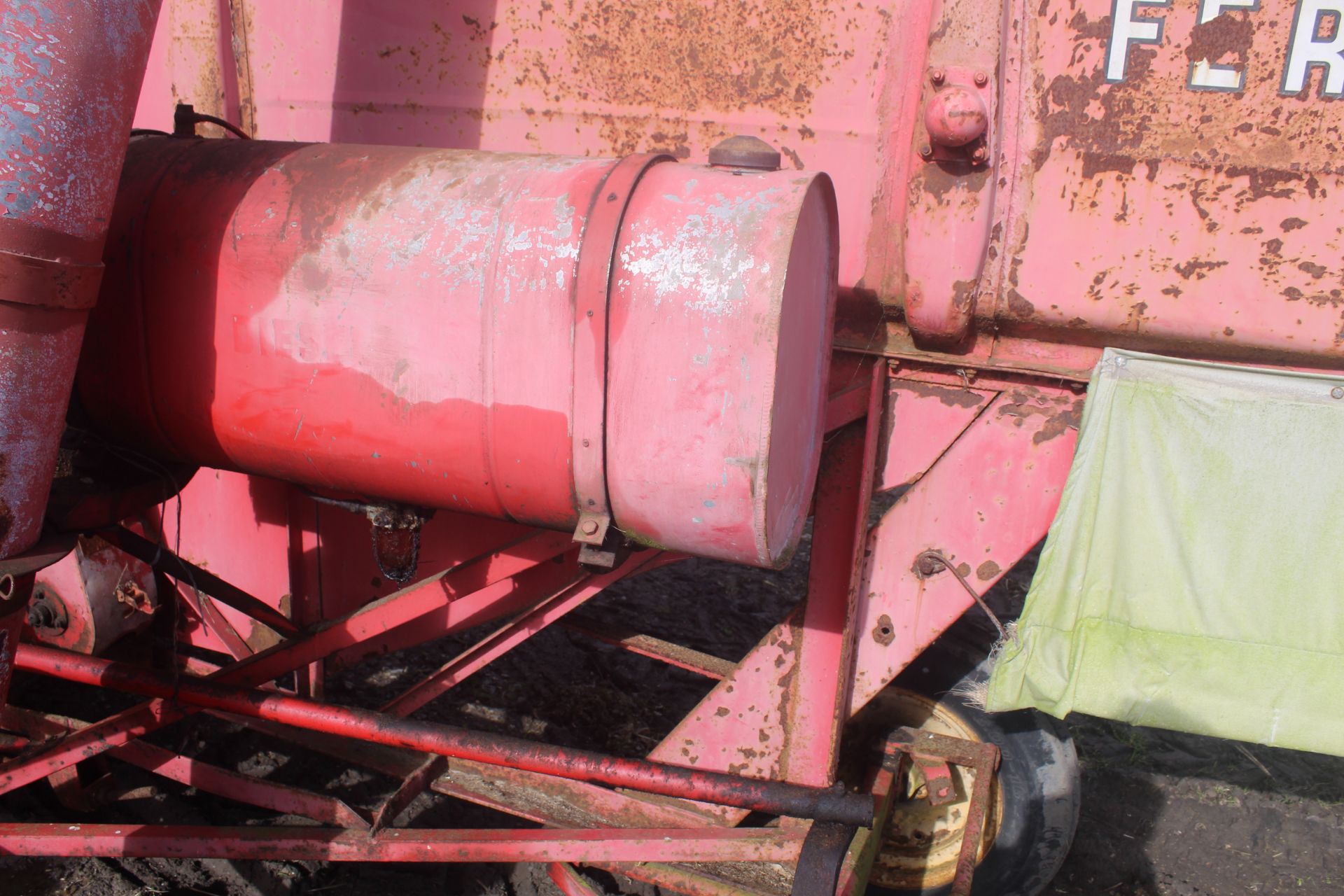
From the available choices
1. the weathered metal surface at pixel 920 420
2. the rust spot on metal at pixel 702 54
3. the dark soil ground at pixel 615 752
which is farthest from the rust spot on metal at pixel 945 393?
the dark soil ground at pixel 615 752

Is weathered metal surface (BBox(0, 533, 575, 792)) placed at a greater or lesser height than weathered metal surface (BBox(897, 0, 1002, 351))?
lesser

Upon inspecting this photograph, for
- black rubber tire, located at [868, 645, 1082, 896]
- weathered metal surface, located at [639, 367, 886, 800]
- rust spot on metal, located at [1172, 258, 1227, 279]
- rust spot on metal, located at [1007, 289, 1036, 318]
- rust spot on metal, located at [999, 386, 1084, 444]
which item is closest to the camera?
rust spot on metal, located at [1172, 258, 1227, 279]

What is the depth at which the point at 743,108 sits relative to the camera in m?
2.10

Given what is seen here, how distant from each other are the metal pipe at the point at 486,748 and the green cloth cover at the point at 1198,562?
0.63m

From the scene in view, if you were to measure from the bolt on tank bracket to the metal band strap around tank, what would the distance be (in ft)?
1.88

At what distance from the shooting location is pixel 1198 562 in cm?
205

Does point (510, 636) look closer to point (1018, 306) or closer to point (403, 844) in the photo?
point (403, 844)

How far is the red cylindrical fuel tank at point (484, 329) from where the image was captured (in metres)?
1.60

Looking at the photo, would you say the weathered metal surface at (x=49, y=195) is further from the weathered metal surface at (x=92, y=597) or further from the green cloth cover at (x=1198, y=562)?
the green cloth cover at (x=1198, y=562)

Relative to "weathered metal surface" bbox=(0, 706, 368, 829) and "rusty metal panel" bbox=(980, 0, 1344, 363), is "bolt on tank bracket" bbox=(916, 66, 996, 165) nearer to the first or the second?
"rusty metal panel" bbox=(980, 0, 1344, 363)

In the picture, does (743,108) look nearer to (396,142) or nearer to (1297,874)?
(396,142)

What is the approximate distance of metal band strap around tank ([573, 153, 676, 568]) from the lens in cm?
162

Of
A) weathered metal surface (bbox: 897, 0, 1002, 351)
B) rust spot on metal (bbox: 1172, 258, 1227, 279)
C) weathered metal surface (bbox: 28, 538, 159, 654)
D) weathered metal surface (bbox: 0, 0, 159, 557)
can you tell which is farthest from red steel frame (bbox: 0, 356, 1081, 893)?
weathered metal surface (bbox: 0, 0, 159, 557)

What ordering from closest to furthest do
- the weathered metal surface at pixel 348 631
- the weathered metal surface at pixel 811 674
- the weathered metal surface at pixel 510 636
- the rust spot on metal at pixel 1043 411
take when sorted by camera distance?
the rust spot on metal at pixel 1043 411, the weathered metal surface at pixel 811 674, the weathered metal surface at pixel 348 631, the weathered metal surface at pixel 510 636
